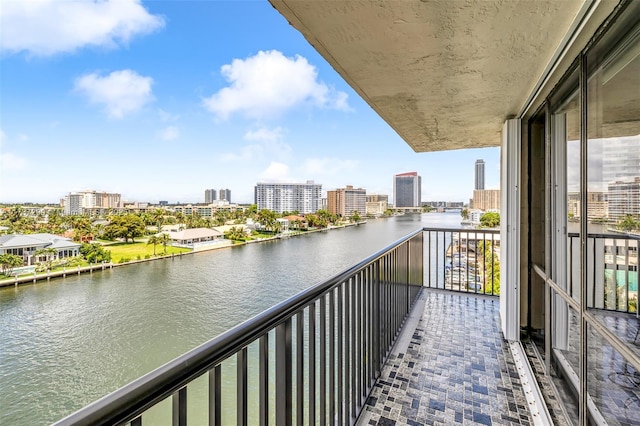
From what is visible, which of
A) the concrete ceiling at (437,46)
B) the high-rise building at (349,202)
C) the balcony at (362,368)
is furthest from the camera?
the high-rise building at (349,202)

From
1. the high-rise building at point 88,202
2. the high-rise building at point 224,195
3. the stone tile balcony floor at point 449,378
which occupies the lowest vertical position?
the stone tile balcony floor at point 449,378

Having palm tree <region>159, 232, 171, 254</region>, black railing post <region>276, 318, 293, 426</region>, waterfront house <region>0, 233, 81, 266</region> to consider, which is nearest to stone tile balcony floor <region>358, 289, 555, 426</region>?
black railing post <region>276, 318, 293, 426</region>

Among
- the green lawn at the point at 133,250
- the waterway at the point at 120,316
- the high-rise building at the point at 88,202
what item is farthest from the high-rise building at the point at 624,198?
the high-rise building at the point at 88,202

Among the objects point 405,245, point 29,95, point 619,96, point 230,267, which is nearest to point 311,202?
point 230,267

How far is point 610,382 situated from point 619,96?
3.25 feet

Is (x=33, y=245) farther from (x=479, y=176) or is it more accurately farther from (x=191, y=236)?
(x=479, y=176)

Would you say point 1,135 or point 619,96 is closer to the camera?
point 619,96

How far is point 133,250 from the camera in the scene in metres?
16.8

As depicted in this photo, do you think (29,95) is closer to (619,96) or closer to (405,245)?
(405,245)

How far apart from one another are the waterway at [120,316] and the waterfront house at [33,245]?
1.25 m

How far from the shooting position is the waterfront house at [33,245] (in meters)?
11.7

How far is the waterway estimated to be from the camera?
26.1 ft

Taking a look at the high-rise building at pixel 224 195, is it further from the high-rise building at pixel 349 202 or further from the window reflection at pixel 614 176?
the window reflection at pixel 614 176

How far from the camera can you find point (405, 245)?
2844mm
